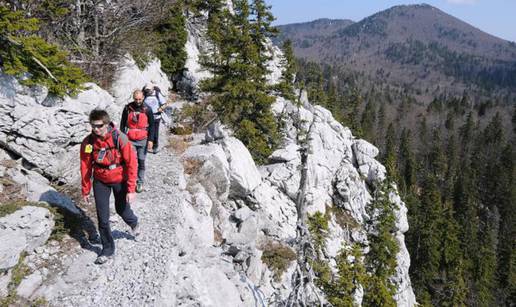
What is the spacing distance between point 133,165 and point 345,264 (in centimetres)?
764

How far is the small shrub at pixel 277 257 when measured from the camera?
13.2 meters

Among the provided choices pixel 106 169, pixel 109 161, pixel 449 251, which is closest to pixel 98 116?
pixel 109 161

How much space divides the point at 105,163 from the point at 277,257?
886 cm

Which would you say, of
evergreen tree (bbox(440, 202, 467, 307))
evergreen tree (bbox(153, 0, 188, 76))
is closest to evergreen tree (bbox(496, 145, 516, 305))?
evergreen tree (bbox(440, 202, 467, 307))

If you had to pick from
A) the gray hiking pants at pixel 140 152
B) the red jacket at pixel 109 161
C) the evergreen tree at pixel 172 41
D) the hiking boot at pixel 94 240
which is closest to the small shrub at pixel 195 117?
the gray hiking pants at pixel 140 152

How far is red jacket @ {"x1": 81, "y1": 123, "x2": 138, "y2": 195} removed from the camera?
21.1 feet

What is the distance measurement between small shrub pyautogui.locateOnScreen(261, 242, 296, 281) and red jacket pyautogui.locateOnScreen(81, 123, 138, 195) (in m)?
7.75

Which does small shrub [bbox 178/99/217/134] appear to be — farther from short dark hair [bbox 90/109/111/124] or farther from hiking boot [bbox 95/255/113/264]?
short dark hair [bbox 90/109/111/124]

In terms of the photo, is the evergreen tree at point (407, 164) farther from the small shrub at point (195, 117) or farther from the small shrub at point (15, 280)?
the small shrub at point (15, 280)

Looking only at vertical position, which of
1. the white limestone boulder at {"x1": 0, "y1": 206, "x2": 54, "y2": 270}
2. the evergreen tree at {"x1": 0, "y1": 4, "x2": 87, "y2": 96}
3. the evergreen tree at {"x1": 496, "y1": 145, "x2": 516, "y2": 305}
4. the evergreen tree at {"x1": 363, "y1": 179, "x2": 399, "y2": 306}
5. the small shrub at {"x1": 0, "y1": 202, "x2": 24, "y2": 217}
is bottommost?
the evergreen tree at {"x1": 496, "y1": 145, "x2": 516, "y2": 305}

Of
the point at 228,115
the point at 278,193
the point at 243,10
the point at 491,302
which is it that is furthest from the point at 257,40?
the point at 491,302

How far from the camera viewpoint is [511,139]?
119375 mm

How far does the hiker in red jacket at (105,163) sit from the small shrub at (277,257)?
7383mm

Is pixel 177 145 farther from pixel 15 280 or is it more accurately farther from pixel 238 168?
pixel 15 280
